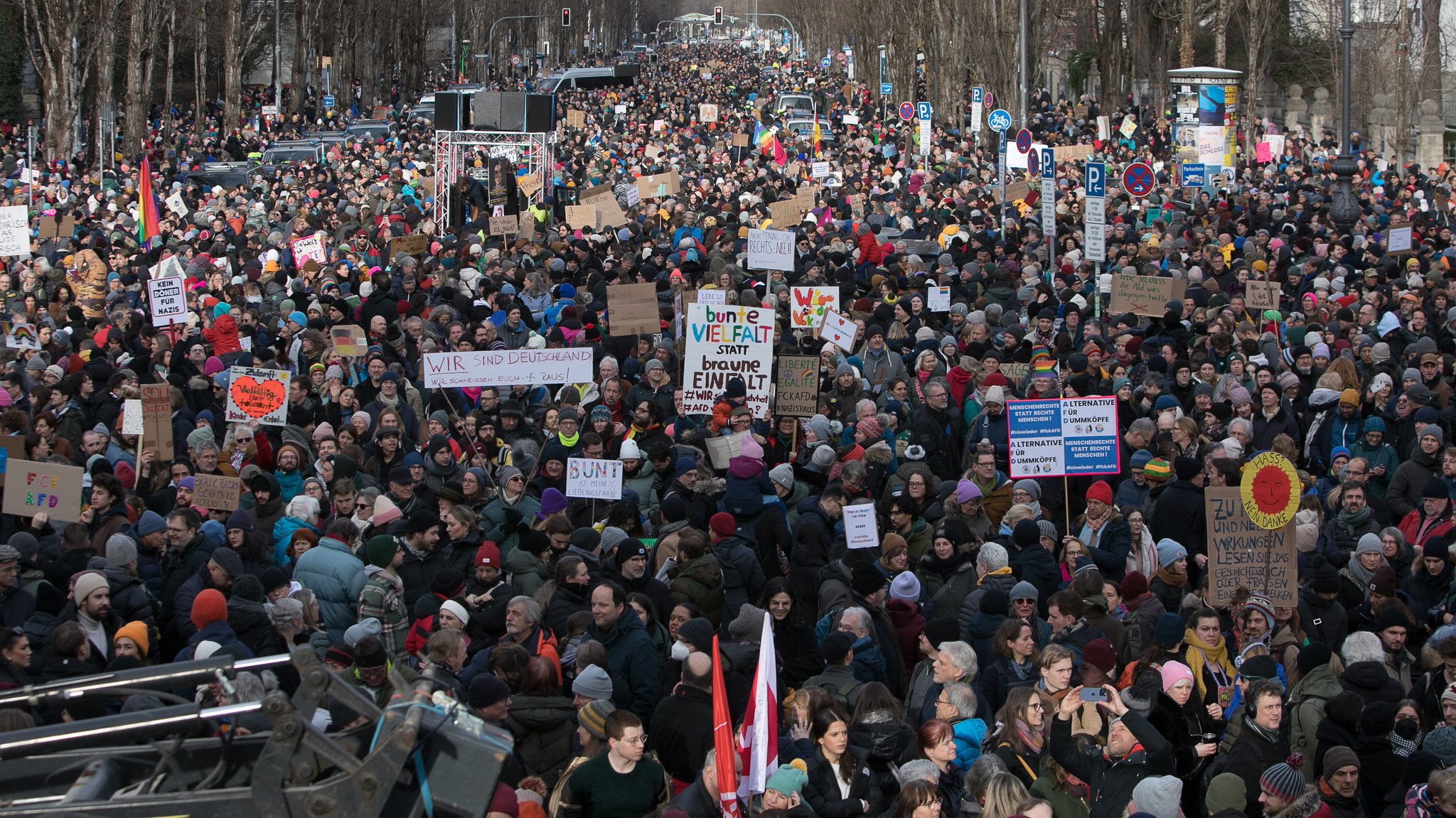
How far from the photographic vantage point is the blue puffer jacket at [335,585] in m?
8.05

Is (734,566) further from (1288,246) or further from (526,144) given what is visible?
(526,144)

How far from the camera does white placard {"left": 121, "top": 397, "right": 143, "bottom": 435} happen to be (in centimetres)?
1085

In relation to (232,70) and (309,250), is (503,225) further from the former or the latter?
(232,70)

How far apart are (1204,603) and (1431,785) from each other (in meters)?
2.71

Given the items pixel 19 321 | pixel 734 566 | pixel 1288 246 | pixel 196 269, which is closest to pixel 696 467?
pixel 734 566

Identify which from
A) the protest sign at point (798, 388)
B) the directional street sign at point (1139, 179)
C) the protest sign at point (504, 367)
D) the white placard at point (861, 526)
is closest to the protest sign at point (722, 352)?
the protest sign at point (798, 388)

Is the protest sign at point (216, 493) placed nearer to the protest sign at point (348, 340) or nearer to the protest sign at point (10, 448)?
the protest sign at point (10, 448)

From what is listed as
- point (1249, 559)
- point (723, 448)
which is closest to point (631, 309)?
point (723, 448)

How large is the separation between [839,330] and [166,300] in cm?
616

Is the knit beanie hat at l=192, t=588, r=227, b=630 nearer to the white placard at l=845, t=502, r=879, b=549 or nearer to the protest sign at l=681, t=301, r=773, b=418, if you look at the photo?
the white placard at l=845, t=502, r=879, b=549

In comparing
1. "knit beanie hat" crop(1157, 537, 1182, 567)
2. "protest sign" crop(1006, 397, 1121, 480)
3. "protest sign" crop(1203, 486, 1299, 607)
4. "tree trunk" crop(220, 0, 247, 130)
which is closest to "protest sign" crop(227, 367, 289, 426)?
"protest sign" crop(1006, 397, 1121, 480)

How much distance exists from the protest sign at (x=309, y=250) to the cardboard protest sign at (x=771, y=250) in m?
5.16

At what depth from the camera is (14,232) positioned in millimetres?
18328

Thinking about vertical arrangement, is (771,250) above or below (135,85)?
below
